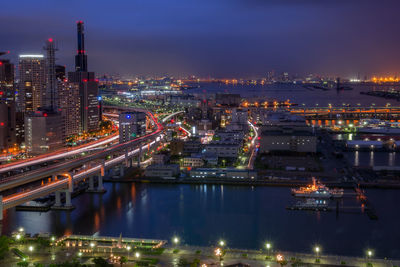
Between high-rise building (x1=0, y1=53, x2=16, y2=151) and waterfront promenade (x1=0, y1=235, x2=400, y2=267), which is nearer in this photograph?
waterfront promenade (x1=0, y1=235, x2=400, y2=267)

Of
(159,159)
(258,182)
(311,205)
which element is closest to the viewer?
(311,205)

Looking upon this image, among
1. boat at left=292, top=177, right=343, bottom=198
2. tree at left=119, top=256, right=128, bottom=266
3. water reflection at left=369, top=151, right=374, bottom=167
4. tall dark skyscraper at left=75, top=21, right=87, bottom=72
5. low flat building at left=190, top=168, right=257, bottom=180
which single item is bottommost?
tree at left=119, top=256, right=128, bottom=266

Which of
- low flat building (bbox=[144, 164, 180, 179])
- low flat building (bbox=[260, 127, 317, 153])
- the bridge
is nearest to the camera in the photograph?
the bridge

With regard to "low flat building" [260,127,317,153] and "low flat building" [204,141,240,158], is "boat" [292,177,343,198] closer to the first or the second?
"low flat building" [204,141,240,158]

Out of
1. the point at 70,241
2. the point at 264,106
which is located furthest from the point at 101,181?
the point at 264,106

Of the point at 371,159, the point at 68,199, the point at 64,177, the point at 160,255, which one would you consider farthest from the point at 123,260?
the point at 371,159

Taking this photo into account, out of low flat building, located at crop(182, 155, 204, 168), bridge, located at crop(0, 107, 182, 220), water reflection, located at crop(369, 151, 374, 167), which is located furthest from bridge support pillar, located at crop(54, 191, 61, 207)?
water reflection, located at crop(369, 151, 374, 167)

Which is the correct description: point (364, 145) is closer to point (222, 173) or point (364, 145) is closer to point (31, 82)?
point (222, 173)
